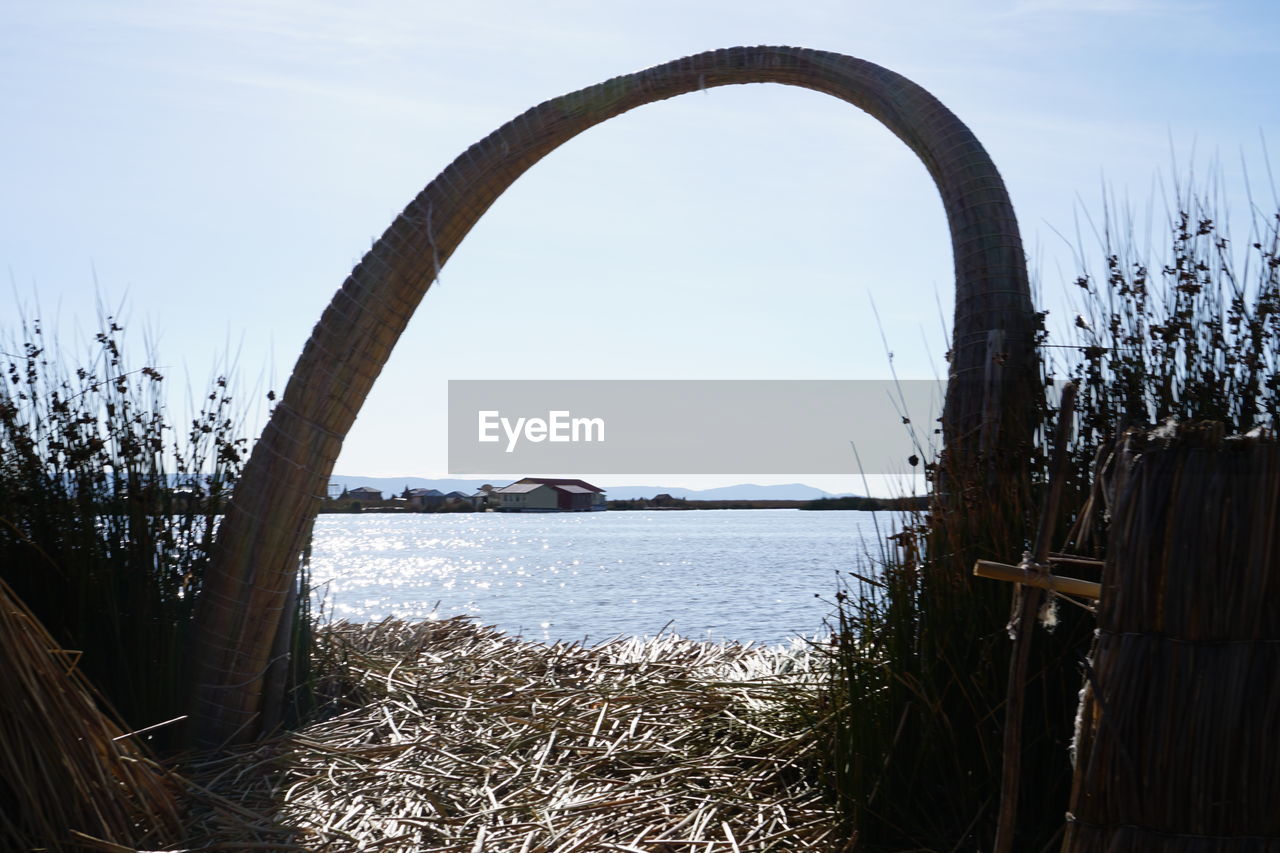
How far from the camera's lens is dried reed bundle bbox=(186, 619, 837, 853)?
101 inches

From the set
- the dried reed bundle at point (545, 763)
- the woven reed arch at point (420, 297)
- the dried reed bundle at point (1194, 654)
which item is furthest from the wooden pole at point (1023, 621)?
the woven reed arch at point (420, 297)

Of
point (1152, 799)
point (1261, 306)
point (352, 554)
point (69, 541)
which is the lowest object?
point (352, 554)

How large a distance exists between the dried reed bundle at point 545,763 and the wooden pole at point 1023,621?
1.01 metres

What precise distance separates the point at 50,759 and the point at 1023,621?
6.50 feet

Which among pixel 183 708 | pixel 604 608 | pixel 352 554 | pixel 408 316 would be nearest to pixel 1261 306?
pixel 408 316

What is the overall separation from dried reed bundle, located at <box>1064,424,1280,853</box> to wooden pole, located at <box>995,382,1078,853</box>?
0.10 metres

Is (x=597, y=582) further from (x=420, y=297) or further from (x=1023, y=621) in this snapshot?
(x=1023, y=621)

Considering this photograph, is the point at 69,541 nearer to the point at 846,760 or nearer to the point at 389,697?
the point at 389,697

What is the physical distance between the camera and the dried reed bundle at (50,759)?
2158 millimetres

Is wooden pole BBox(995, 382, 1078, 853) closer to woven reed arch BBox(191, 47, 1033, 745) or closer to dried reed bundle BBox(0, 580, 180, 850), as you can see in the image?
woven reed arch BBox(191, 47, 1033, 745)

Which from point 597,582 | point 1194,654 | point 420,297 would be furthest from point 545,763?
point 597,582

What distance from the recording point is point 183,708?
3223 millimetres

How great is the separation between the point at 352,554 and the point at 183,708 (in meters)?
24.3

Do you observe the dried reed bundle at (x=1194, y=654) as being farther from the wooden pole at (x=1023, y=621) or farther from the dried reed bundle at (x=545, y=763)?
the dried reed bundle at (x=545, y=763)
